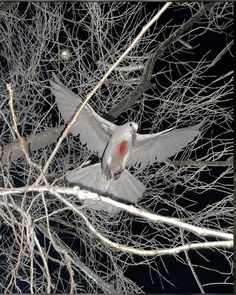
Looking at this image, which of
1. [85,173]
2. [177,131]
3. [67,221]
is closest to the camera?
[177,131]

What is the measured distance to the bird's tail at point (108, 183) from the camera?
2469mm

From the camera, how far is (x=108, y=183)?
8.39 ft

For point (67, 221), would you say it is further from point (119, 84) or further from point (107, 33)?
point (107, 33)

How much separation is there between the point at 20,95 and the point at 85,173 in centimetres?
67

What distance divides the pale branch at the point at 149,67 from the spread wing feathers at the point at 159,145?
254 mm

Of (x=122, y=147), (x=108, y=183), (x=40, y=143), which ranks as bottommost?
(x=108, y=183)

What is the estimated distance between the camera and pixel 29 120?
9.50 ft

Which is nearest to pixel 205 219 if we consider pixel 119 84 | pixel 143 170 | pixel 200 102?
pixel 143 170

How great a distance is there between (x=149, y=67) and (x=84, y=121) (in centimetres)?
50

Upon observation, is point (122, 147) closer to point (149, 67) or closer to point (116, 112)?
point (116, 112)

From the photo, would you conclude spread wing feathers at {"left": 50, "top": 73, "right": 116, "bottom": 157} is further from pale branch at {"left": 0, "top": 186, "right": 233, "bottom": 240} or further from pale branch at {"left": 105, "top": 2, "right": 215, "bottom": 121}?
pale branch at {"left": 0, "top": 186, "right": 233, "bottom": 240}

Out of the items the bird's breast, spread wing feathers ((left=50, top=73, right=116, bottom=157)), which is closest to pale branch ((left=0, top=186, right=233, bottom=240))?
spread wing feathers ((left=50, top=73, right=116, bottom=157))

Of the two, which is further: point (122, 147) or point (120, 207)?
point (122, 147)

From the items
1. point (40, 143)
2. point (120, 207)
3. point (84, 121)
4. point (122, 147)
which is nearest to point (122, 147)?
point (122, 147)
